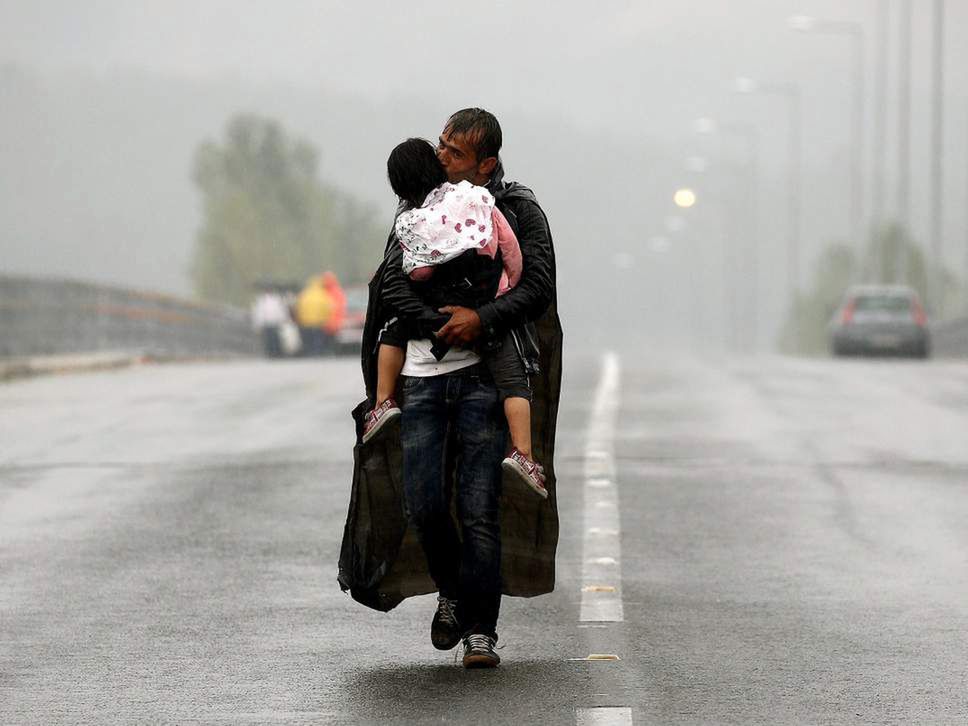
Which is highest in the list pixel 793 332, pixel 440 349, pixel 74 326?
pixel 440 349

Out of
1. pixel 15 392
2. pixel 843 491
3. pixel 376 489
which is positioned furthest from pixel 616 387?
pixel 376 489

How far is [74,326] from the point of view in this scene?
31.7m

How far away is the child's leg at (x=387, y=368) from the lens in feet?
22.3

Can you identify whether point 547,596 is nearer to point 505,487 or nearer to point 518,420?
point 505,487

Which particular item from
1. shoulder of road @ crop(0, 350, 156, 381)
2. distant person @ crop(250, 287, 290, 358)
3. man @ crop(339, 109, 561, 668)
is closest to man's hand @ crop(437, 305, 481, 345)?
man @ crop(339, 109, 561, 668)

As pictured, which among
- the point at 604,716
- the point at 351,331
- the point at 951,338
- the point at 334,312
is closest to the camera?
the point at 604,716

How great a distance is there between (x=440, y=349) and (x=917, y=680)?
174 centimetres

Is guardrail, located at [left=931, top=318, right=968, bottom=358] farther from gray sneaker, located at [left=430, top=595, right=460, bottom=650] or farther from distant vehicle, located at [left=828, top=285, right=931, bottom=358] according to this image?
gray sneaker, located at [left=430, top=595, right=460, bottom=650]

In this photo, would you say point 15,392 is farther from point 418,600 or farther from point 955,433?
point 418,600

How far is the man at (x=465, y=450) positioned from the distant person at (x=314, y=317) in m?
35.6

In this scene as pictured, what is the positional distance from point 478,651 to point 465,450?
617mm

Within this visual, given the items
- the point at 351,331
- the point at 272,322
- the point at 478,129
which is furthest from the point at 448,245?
the point at 272,322

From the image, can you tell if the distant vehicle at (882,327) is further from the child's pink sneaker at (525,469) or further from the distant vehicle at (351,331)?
the child's pink sneaker at (525,469)

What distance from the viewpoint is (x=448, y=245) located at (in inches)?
262
